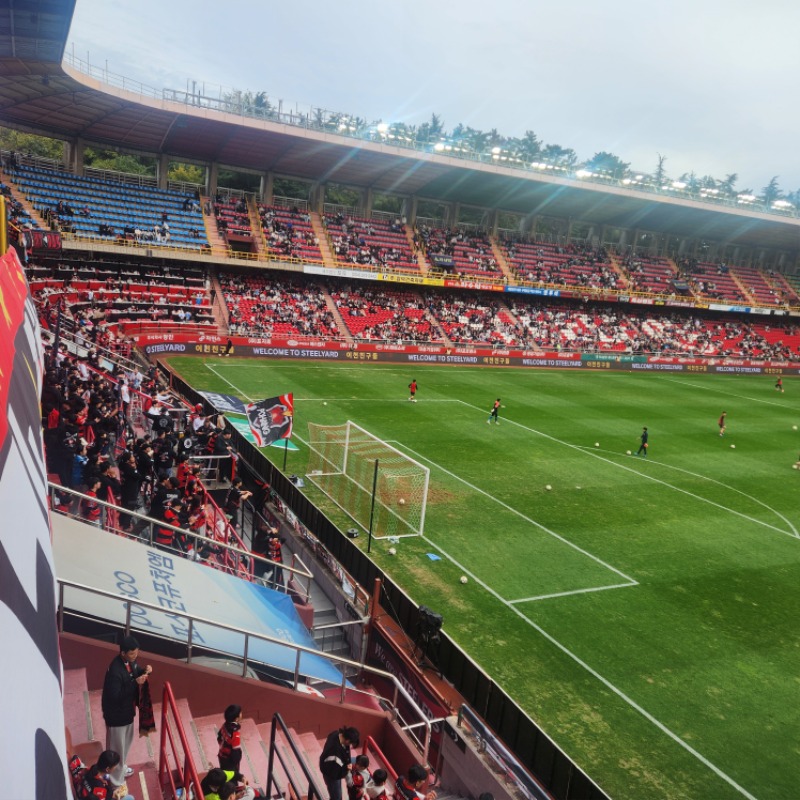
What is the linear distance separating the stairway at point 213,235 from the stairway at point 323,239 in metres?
7.52

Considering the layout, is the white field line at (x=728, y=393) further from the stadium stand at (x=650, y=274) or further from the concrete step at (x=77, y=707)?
the concrete step at (x=77, y=707)

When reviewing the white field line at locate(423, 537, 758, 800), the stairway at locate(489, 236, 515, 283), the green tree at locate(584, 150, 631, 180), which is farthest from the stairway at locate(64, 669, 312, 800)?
the green tree at locate(584, 150, 631, 180)

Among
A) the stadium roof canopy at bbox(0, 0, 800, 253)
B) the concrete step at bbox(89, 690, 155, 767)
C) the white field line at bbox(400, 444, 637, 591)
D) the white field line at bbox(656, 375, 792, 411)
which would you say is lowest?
the white field line at bbox(400, 444, 637, 591)

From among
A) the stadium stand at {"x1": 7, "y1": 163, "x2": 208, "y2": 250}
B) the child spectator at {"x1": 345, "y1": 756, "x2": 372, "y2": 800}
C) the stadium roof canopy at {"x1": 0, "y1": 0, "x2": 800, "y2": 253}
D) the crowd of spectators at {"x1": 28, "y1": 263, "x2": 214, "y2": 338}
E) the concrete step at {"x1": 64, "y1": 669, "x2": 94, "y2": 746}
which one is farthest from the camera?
the stadium stand at {"x1": 7, "y1": 163, "x2": 208, "y2": 250}

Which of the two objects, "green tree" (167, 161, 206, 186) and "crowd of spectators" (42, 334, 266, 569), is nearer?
"crowd of spectators" (42, 334, 266, 569)

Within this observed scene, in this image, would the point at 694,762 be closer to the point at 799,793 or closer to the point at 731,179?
the point at 799,793

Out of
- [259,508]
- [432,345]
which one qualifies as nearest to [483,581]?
[259,508]

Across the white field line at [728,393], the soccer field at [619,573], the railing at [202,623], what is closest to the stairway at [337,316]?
the soccer field at [619,573]

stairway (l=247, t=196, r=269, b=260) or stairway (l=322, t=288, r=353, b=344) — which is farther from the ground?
stairway (l=247, t=196, r=269, b=260)

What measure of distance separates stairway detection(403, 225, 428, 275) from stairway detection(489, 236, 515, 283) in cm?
743

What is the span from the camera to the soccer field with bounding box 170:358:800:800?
10922mm

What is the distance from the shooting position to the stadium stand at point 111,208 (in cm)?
4200

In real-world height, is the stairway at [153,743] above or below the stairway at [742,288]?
below

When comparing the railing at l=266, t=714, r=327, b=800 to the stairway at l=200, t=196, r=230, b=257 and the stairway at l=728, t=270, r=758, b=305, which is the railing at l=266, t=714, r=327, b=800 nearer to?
the stairway at l=200, t=196, r=230, b=257
